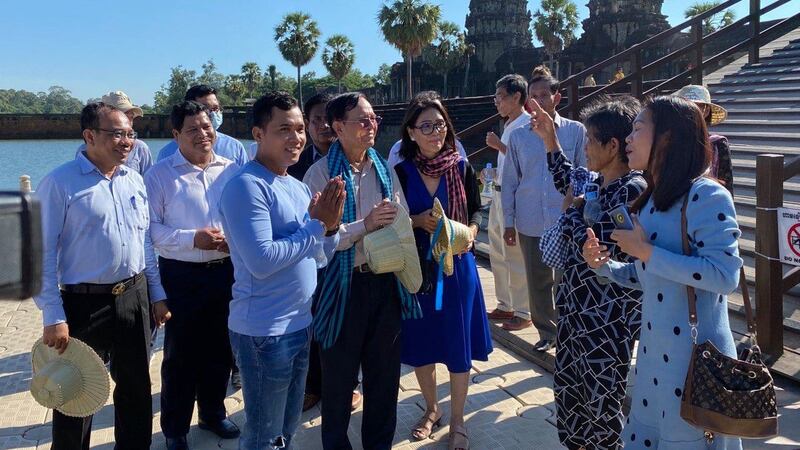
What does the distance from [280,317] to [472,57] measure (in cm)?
4505

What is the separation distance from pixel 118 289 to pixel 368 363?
3.61 ft

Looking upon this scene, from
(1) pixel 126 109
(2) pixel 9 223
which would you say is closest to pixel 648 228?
(2) pixel 9 223

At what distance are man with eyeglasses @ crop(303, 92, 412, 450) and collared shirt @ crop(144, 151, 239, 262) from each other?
0.71m

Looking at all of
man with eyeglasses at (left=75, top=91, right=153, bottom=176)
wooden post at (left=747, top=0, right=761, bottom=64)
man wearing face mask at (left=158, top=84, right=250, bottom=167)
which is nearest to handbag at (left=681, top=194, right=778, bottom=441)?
man wearing face mask at (left=158, top=84, right=250, bottom=167)

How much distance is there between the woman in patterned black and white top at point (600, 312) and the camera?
2.38m

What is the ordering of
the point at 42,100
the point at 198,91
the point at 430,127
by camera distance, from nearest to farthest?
1. the point at 430,127
2. the point at 198,91
3. the point at 42,100

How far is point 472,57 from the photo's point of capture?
45125mm

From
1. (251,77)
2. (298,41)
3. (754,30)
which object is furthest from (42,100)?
(754,30)

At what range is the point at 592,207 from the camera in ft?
7.93

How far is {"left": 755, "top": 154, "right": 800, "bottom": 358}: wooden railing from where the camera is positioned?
3.56 m

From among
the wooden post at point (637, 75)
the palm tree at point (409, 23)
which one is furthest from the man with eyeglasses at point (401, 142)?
the palm tree at point (409, 23)

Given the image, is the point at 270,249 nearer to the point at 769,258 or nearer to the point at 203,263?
the point at 203,263

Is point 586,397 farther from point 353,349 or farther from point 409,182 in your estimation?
point 409,182

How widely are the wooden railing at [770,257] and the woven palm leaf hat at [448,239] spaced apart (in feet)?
6.38
